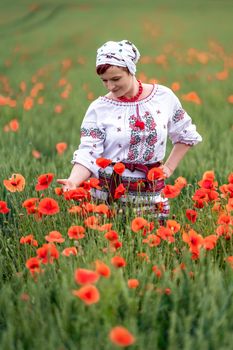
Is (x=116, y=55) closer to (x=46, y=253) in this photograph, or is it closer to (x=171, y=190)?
(x=171, y=190)

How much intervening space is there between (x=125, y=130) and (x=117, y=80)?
272 mm

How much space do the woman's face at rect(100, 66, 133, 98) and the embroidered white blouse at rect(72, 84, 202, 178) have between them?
115 millimetres

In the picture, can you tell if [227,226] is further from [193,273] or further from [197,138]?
[197,138]

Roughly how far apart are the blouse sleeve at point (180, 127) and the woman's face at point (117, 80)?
0.36 meters

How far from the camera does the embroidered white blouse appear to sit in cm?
311

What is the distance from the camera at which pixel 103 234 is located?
8.56 ft

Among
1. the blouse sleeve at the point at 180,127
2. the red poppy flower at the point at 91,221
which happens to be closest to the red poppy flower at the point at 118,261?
the red poppy flower at the point at 91,221

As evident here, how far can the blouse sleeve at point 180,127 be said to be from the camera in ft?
10.8

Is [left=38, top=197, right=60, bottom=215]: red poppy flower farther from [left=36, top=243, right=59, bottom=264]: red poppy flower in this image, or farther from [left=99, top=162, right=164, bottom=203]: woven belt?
[left=99, top=162, right=164, bottom=203]: woven belt

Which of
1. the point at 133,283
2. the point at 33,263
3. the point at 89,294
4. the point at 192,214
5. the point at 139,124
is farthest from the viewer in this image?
the point at 139,124

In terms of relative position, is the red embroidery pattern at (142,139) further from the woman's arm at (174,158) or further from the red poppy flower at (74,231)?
the red poppy flower at (74,231)

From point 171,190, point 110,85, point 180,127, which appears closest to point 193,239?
point 171,190

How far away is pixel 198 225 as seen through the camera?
2.86 m

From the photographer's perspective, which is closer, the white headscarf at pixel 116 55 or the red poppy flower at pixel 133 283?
the red poppy flower at pixel 133 283
